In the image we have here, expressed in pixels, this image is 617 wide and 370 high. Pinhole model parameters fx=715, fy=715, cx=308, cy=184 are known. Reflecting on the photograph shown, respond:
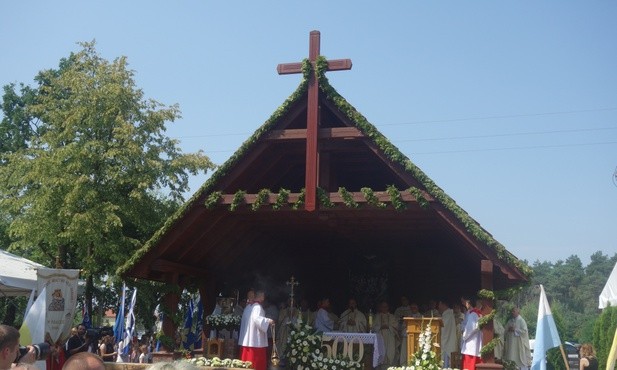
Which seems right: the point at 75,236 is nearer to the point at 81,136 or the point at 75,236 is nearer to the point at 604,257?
the point at 81,136

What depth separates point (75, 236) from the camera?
71.8 feet

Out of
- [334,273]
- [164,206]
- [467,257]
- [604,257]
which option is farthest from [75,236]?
[604,257]

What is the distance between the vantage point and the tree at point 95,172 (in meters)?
22.2

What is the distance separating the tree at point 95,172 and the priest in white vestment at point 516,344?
1167 centimetres

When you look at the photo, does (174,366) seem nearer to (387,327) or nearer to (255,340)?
(255,340)

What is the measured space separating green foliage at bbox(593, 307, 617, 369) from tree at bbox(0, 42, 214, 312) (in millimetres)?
13714

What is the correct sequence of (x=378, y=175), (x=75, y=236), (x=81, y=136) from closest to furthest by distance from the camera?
(x=378, y=175) → (x=75, y=236) → (x=81, y=136)

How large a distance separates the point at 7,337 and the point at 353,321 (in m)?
14.0

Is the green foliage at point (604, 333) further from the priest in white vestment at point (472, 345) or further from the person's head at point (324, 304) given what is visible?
the priest in white vestment at point (472, 345)

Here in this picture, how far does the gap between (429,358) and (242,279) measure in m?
7.05

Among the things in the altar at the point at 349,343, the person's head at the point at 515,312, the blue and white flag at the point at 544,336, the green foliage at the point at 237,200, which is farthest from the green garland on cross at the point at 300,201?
the person's head at the point at 515,312

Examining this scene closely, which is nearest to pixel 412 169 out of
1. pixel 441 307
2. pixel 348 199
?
pixel 348 199

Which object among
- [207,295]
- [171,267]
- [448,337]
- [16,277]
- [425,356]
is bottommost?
[425,356]

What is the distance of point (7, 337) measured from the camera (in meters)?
4.80
